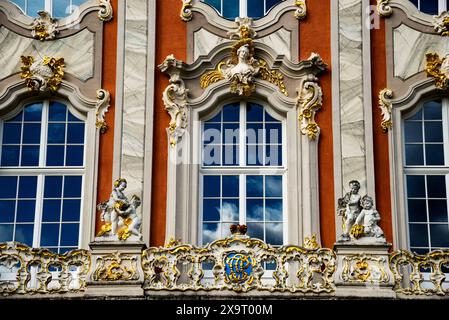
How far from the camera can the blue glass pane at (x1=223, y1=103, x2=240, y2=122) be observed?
20.8 metres

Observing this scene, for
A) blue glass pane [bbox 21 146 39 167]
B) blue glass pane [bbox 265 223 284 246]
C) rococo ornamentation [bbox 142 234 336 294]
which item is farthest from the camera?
blue glass pane [bbox 21 146 39 167]

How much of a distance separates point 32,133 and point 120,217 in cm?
318

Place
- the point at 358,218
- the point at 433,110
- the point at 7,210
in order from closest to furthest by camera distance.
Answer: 1. the point at 358,218
2. the point at 7,210
3. the point at 433,110

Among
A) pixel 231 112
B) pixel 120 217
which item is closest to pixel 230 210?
pixel 231 112

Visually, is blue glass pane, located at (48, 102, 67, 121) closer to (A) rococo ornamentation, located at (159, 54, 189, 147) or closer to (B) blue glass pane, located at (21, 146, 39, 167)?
(B) blue glass pane, located at (21, 146, 39, 167)

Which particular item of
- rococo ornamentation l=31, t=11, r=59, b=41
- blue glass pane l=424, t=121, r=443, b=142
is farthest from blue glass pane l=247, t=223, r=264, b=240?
rococo ornamentation l=31, t=11, r=59, b=41

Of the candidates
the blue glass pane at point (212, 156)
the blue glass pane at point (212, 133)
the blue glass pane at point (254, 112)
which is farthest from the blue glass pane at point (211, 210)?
the blue glass pane at point (254, 112)

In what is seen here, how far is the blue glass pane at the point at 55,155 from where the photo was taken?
20609 millimetres

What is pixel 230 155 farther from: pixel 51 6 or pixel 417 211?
pixel 51 6

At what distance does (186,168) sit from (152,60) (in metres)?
1.94

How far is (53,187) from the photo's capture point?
20.5m

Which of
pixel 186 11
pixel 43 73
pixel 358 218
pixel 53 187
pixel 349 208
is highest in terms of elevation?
pixel 186 11

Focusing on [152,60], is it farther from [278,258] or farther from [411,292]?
[411,292]

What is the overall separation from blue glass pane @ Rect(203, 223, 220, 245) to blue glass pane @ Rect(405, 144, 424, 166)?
325 centimetres
